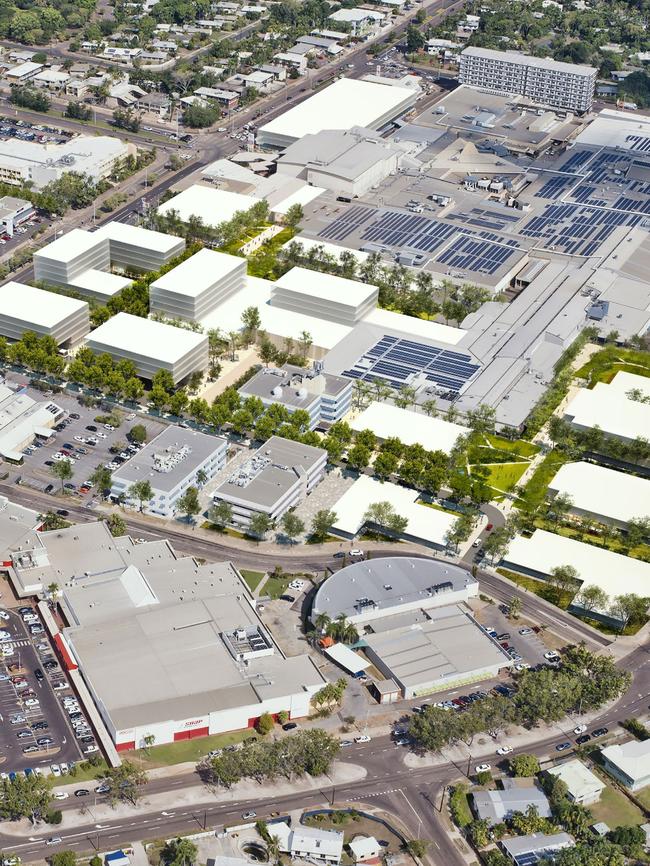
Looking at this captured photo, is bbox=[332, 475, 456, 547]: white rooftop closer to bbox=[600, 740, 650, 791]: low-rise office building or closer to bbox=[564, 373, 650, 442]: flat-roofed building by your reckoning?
bbox=[564, 373, 650, 442]: flat-roofed building

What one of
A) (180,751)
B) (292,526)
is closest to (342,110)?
(292,526)

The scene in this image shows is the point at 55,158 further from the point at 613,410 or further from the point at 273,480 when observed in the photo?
the point at 613,410

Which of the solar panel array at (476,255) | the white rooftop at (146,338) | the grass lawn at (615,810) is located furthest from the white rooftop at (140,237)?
the grass lawn at (615,810)

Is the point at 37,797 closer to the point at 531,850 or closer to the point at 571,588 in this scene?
the point at 531,850

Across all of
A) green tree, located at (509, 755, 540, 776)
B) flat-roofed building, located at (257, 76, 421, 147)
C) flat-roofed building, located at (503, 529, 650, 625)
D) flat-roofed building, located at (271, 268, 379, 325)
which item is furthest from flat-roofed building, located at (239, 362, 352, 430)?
flat-roofed building, located at (257, 76, 421, 147)

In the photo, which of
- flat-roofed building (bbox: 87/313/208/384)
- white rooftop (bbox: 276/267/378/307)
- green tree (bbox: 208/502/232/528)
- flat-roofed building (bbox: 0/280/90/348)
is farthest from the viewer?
white rooftop (bbox: 276/267/378/307)
